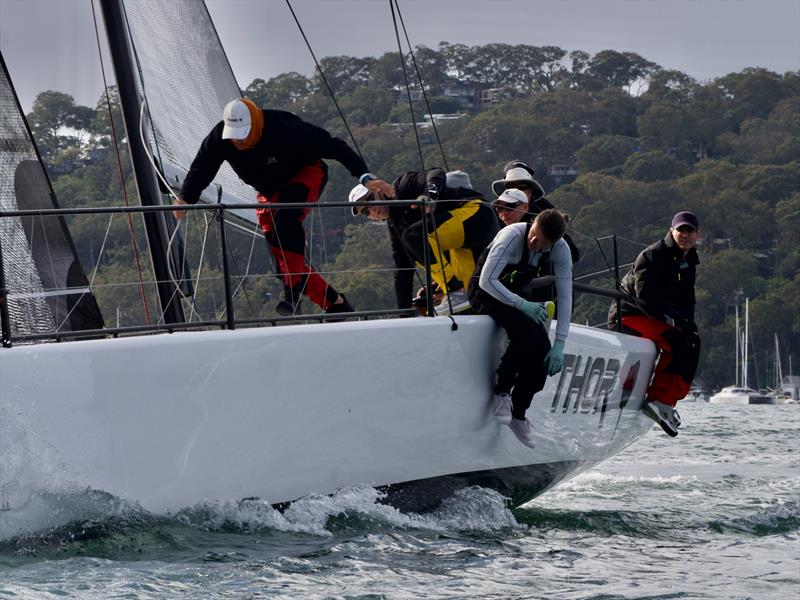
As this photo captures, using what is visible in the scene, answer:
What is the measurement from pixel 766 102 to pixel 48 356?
8227cm

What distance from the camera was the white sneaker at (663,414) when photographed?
727 cm

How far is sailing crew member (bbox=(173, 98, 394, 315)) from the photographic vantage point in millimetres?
5996

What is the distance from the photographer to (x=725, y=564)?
5.23m

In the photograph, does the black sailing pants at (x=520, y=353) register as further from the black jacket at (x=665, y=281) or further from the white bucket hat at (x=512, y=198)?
the black jacket at (x=665, y=281)

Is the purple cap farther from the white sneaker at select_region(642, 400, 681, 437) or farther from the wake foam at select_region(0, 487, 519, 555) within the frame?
the wake foam at select_region(0, 487, 519, 555)

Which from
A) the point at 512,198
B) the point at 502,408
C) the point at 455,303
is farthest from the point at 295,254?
the point at 502,408

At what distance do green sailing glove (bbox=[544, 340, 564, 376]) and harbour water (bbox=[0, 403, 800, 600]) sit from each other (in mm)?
657

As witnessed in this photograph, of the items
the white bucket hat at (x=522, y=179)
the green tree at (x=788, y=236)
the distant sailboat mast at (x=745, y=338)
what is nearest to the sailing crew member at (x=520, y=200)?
the white bucket hat at (x=522, y=179)

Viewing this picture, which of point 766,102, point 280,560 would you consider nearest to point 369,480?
point 280,560

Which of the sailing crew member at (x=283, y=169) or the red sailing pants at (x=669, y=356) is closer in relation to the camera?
the sailing crew member at (x=283, y=169)

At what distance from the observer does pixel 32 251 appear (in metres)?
5.62

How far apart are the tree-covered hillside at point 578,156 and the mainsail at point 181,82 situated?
0.34 m

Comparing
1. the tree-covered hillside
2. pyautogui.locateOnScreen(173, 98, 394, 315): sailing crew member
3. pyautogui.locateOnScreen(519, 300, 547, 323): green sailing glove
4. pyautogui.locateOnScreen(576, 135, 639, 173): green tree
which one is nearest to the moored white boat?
the tree-covered hillside

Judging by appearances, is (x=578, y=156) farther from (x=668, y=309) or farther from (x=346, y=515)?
(x=346, y=515)
